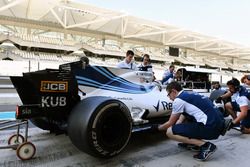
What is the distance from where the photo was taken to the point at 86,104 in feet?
9.09

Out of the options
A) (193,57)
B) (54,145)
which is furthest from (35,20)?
(193,57)

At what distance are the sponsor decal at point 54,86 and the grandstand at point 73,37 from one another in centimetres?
1202

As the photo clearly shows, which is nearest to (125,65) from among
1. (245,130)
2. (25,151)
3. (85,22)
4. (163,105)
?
(163,105)

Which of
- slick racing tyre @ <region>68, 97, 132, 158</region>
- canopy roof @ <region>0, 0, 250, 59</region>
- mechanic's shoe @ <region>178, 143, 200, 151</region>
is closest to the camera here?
slick racing tyre @ <region>68, 97, 132, 158</region>

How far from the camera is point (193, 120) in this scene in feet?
10.7

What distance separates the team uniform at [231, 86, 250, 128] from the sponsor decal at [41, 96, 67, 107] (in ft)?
10.4

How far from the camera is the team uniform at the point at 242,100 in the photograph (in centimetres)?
441

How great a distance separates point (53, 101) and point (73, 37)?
106ft

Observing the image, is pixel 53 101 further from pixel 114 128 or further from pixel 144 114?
pixel 144 114

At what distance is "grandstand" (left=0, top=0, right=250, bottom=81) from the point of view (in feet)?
64.8

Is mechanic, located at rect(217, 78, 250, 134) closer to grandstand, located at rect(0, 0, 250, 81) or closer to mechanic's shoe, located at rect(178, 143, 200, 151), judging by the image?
mechanic's shoe, located at rect(178, 143, 200, 151)

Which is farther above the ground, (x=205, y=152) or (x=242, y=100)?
(x=242, y=100)

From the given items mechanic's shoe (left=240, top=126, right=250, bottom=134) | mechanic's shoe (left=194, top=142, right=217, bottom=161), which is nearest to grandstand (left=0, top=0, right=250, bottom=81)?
mechanic's shoe (left=240, top=126, right=250, bottom=134)

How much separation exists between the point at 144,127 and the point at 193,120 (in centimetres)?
66
